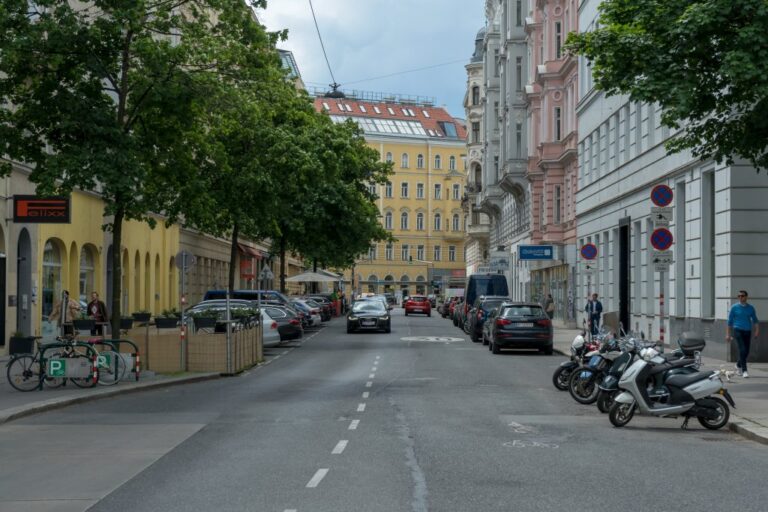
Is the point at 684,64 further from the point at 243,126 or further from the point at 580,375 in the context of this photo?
the point at 243,126

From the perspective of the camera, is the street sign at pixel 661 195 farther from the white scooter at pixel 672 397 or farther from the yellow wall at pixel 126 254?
the yellow wall at pixel 126 254

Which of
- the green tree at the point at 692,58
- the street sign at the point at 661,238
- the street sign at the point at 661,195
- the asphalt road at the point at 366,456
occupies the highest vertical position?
the green tree at the point at 692,58

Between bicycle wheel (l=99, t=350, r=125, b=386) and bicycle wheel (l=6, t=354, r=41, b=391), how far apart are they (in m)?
1.21

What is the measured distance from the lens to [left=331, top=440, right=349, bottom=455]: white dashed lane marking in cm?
1242

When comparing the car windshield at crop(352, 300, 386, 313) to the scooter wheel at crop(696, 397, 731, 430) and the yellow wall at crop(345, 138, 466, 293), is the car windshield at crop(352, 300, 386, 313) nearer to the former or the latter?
the scooter wheel at crop(696, 397, 731, 430)

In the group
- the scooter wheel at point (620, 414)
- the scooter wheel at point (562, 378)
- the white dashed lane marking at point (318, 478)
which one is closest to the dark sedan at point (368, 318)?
the scooter wheel at point (562, 378)

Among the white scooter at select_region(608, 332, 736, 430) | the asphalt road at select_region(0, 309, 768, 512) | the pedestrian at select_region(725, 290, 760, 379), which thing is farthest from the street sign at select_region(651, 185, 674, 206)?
the white scooter at select_region(608, 332, 736, 430)

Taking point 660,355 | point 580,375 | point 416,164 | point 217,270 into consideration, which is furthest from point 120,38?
point 416,164

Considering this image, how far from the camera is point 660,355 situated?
51.0ft

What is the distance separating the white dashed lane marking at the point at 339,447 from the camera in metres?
12.4

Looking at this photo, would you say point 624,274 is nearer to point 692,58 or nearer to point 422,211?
point 692,58

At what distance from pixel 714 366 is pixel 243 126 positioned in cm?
1162

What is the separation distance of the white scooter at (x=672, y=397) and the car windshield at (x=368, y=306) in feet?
111

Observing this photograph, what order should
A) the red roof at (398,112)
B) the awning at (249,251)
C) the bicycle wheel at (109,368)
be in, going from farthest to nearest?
1. the red roof at (398,112)
2. the awning at (249,251)
3. the bicycle wheel at (109,368)
